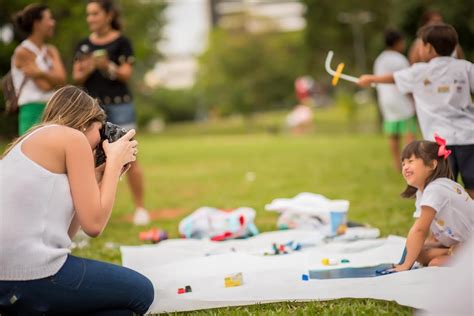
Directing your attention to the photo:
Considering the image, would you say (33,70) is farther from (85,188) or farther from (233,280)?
(85,188)

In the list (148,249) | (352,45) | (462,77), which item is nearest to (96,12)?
(148,249)

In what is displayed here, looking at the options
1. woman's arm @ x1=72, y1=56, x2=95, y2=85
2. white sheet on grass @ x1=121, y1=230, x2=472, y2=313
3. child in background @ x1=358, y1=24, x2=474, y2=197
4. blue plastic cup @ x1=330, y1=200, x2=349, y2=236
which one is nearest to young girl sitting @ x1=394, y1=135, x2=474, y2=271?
white sheet on grass @ x1=121, y1=230, x2=472, y2=313

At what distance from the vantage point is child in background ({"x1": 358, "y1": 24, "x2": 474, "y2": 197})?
468 cm

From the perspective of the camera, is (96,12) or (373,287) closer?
(373,287)

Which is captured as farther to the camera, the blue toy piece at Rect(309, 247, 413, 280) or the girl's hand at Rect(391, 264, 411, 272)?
the blue toy piece at Rect(309, 247, 413, 280)

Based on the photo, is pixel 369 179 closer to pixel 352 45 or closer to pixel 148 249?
pixel 148 249

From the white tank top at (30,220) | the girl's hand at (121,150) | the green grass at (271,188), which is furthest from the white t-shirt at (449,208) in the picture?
the white tank top at (30,220)

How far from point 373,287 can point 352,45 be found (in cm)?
3077

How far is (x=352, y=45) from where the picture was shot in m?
33.3

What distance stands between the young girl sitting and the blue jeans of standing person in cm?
164

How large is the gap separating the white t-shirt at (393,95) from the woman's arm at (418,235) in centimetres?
479

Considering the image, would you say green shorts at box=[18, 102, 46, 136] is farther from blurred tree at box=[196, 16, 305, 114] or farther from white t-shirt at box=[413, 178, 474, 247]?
blurred tree at box=[196, 16, 305, 114]

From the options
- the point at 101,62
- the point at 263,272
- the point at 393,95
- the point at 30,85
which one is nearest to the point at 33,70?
the point at 30,85

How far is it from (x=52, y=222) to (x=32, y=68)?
3.25 metres
